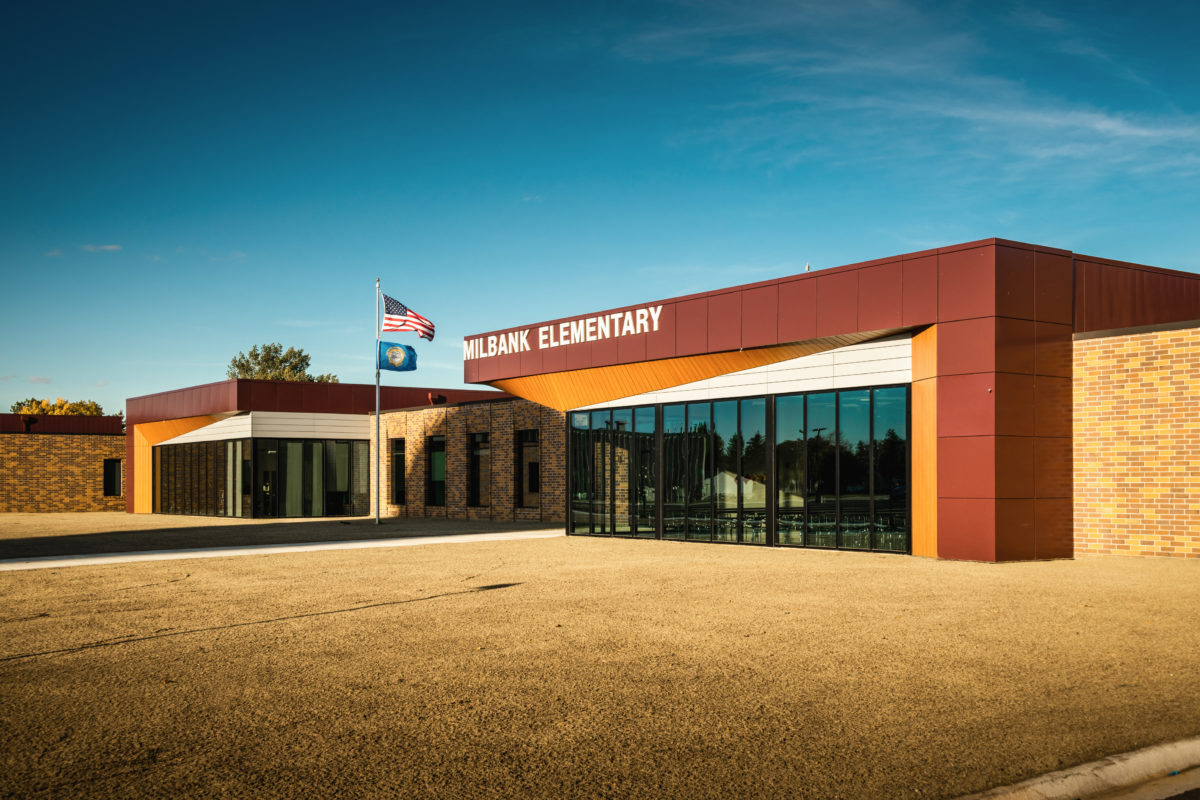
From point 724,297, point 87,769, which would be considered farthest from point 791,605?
point 724,297

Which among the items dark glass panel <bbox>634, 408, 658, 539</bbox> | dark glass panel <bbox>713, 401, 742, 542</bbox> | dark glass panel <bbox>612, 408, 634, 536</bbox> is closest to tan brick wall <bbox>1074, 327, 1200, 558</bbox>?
dark glass panel <bbox>713, 401, 742, 542</bbox>

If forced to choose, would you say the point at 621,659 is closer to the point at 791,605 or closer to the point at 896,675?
the point at 896,675

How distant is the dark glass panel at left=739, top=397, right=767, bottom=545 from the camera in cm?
1889

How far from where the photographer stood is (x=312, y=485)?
1441 inches

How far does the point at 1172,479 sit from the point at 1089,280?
3.76m

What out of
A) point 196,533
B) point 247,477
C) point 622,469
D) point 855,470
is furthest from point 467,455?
point 855,470

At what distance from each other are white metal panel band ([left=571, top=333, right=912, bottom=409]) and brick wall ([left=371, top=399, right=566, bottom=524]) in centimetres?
896

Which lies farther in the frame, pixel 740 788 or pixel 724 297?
pixel 724 297

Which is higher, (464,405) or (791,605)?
(464,405)

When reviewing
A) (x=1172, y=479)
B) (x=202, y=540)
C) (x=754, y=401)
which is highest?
(x=754, y=401)

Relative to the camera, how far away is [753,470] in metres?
19.0

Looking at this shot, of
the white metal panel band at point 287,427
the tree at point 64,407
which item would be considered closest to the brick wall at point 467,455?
the white metal panel band at point 287,427

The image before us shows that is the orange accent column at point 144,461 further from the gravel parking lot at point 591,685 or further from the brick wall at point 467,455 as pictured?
the gravel parking lot at point 591,685

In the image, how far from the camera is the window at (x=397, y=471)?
3572 cm
